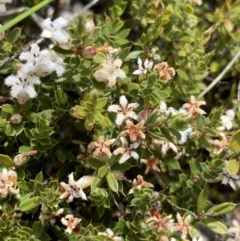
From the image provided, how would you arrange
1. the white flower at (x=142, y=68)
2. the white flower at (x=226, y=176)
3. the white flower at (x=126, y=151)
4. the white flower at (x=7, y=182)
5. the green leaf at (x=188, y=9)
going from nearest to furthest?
the white flower at (x=7, y=182), the white flower at (x=126, y=151), the white flower at (x=142, y=68), the white flower at (x=226, y=176), the green leaf at (x=188, y=9)

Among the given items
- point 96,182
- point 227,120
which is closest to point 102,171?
point 96,182

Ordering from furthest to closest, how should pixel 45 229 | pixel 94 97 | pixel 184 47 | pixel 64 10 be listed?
pixel 64 10, pixel 184 47, pixel 45 229, pixel 94 97

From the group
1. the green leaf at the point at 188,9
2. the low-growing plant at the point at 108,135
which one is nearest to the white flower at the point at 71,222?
the low-growing plant at the point at 108,135

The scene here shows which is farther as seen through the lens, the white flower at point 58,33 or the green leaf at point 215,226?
the green leaf at point 215,226

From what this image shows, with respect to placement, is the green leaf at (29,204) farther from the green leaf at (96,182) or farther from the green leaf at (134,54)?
the green leaf at (134,54)

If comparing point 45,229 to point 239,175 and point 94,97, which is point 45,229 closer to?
point 94,97

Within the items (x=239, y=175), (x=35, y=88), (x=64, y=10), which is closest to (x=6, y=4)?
(x=64, y=10)
